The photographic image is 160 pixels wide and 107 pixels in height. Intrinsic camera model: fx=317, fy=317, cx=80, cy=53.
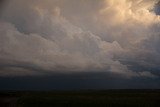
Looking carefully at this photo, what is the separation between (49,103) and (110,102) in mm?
11973

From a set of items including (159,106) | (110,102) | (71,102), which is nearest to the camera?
(159,106)

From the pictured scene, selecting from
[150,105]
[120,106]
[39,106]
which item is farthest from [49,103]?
[150,105]

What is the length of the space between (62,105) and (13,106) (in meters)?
8.87

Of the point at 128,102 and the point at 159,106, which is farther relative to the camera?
the point at 128,102

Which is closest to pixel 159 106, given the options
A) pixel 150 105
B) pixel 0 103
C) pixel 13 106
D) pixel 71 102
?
pixel 150 105

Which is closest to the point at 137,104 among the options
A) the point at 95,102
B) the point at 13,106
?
the point at 95,102

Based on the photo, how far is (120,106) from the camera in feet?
173

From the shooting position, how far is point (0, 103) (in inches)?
2395

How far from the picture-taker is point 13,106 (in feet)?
188

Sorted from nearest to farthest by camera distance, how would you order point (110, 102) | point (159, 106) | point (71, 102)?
point (159, 106)
point (110, 102)
point (71, 102)

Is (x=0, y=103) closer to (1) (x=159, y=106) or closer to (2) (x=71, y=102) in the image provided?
(2) (x=71, y=102)

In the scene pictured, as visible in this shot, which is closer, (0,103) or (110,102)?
(110,102)

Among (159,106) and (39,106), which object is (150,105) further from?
(39,106)

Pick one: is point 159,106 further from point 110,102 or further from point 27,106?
point 27,106
